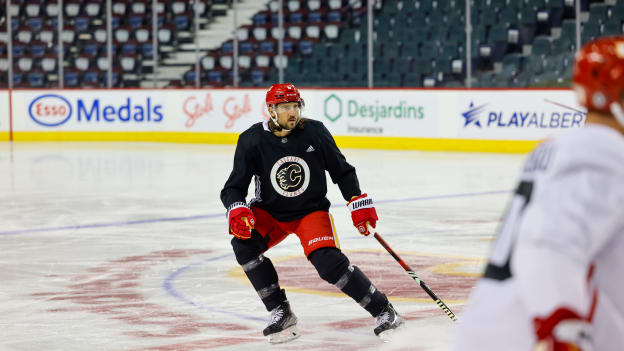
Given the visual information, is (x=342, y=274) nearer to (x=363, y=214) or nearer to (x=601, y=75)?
(x=363, y=214)

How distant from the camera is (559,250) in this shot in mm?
1742

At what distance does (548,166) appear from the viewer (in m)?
1.84

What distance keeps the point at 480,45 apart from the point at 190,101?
517cm

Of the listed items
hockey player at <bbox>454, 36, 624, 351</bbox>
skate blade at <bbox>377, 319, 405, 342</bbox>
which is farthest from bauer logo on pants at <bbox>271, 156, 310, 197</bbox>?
hockey player at <bbox>454, 36, 624, 351</bbox>

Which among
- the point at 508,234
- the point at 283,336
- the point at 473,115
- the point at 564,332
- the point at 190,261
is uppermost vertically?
the point at 508,234

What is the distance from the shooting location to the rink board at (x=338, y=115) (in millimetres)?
15539

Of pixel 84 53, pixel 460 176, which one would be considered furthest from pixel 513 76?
pixel 84 53

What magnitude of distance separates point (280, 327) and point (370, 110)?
40.4 feet

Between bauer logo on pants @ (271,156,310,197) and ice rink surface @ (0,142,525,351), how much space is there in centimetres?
67

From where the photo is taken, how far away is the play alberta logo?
1606 centimetres

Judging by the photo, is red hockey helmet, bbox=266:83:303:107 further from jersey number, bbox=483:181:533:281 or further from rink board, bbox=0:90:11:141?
rink board, bbox=0:90:11:141

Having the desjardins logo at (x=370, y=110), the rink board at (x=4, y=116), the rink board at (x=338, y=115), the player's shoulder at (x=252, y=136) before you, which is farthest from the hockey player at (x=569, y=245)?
the rink board at (x=4, y=116)

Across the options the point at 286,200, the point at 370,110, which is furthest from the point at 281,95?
the point at 370,110

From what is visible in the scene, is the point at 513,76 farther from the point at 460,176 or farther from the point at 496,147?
the point at 460,176
